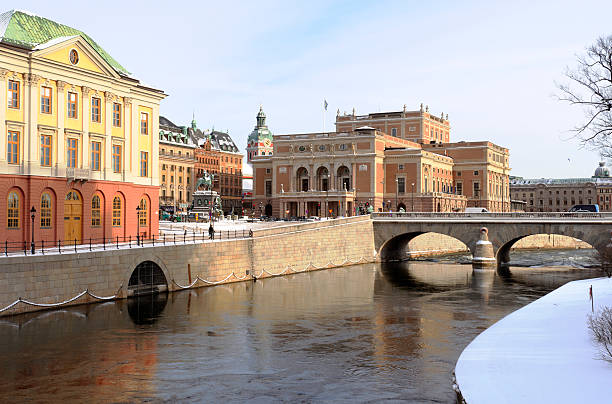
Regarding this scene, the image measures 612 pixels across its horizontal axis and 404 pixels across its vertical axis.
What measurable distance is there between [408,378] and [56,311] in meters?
23.2

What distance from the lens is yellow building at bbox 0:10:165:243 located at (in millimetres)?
47094

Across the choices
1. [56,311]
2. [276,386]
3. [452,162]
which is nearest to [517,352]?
[276,386]

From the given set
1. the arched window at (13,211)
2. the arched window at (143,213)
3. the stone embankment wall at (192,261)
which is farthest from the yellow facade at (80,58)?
the stone embankment wall at (192,261)

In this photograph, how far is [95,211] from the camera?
53969mm

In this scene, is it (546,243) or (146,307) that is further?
(546,243)

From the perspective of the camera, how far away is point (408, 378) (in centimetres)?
2744

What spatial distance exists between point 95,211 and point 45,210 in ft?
16.8

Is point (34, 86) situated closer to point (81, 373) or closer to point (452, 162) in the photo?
point (81, 373)

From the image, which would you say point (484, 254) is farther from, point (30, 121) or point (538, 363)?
point (538, 363)

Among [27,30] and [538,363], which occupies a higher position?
[27,30]

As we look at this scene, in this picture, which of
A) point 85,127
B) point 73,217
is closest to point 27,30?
point 85,127

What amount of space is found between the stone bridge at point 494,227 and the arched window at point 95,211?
37.7 meters

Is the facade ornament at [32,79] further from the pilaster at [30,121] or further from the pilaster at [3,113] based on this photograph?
the pilaster at [3,113]

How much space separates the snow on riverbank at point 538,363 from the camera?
19.1 metres
